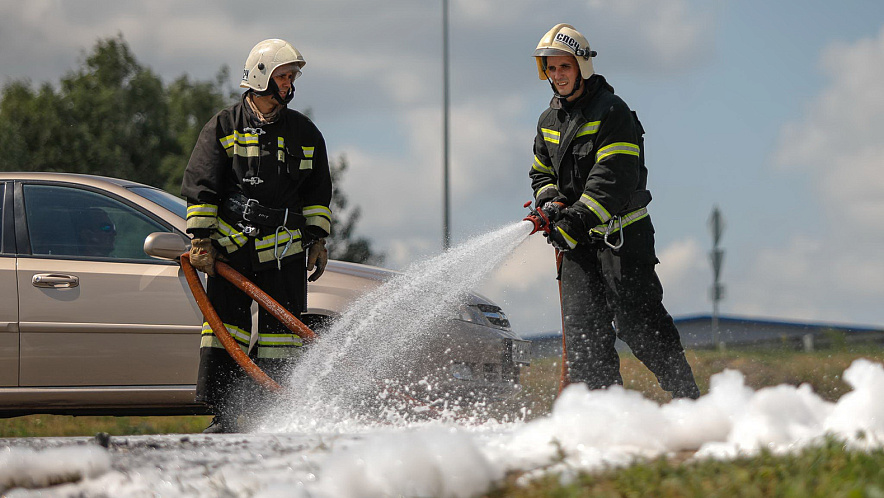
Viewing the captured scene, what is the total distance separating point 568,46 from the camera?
16.9 ft

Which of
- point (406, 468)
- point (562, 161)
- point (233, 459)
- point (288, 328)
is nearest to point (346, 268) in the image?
point (288, 328)

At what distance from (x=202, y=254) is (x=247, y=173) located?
512 mm

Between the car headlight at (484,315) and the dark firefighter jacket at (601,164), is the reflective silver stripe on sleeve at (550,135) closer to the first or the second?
the dark firefighter jacket at (601,164)

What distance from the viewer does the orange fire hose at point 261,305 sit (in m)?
5.43

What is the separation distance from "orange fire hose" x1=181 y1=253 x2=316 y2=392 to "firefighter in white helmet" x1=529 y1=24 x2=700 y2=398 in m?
1.48

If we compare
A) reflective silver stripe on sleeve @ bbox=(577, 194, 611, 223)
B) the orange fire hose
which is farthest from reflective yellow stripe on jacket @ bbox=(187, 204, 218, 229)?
reflective silver stripe on sleeve @ bbox=(577, 194, 611, 223)

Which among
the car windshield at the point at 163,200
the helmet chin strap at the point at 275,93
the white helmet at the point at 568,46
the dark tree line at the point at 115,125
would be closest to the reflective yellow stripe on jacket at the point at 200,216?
the helmet chin strap at the point at 275,93

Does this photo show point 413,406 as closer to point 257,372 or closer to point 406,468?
point 257,372

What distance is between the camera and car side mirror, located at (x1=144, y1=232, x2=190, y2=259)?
19.1 ft

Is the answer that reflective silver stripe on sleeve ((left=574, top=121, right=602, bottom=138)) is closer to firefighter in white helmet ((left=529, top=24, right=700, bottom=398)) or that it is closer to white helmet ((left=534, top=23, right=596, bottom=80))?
firefighter in white helmet ((left=529, top=24, right=700, bottom=398))

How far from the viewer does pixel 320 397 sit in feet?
17.9

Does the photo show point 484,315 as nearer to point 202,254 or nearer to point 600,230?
point 600,230

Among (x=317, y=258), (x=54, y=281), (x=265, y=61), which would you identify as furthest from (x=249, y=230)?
(x=54, y=281)

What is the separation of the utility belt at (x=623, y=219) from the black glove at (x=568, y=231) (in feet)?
A: 0.21
